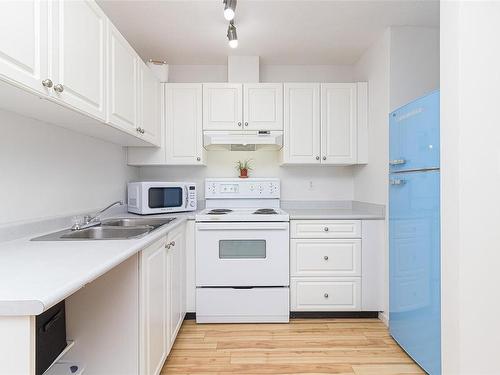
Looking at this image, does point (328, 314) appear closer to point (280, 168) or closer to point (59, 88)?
point (280, 168)

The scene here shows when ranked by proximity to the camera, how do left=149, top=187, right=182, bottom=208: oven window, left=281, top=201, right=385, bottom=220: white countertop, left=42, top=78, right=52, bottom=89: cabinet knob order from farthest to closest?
1. left=149, top=187, right=182, bottom=208: oven window
2. left=281, top=201, right=385, bottom=220: white countertop
3. left=42, top=78, right=52, bottom=89: cabinet knob

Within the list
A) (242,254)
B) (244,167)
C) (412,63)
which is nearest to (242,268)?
(242,254)

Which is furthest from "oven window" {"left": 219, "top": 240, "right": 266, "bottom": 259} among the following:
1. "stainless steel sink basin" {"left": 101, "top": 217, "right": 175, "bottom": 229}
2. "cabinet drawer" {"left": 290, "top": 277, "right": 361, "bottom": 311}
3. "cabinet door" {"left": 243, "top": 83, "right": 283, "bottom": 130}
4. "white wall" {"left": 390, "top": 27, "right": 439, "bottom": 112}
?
"white wall" {"left": 390, "top": 27, "right": 439, "bottom": 112}

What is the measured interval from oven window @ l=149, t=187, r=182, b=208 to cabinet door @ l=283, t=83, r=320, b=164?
3.45ft

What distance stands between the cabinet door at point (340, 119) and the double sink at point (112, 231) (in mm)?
1628

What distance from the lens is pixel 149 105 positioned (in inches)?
97.5

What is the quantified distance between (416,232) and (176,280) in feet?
5.30

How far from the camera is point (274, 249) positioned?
248cm

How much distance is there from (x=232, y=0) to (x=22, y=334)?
189 centimetres

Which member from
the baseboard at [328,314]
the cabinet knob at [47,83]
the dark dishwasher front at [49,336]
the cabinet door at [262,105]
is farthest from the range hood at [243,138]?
the dark dishwasher front at [49,336]

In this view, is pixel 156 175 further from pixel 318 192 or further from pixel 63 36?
pixel 63 36

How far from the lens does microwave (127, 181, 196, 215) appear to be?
102 inches

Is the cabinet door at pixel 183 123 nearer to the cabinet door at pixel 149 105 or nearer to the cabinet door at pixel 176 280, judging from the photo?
the cabinet door at pixel 149 105

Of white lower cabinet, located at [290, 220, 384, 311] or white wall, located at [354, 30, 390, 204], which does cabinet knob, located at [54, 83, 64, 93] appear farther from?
white wall, located at [354, 30, 390, 204]
